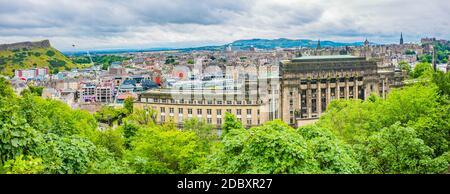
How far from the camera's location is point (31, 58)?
13.1 m

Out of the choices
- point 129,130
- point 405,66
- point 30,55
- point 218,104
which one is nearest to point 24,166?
point 30,55

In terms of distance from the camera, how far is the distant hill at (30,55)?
1034cm

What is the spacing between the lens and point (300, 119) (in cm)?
1688

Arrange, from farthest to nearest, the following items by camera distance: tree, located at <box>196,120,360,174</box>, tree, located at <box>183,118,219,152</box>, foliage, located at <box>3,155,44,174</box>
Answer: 1. tree, located at <box>183,118,219,152</box>
2. tree, located at <box>196,120,360,174</box>
3. foliage, located at <box>3,155,44,174</box>

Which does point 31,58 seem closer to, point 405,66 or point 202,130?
point 202,130

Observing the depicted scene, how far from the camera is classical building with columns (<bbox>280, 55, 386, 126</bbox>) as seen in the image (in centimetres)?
1788

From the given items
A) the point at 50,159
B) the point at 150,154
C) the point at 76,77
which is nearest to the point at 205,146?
the point at 150,154

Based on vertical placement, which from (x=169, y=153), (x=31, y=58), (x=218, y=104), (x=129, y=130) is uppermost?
(x=31, y=58)

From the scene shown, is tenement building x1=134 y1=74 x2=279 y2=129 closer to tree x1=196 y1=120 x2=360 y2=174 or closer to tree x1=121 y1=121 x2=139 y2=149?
tree x1=121 y1=121 x2=139 y2=149

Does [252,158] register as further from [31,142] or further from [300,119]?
[300,119]

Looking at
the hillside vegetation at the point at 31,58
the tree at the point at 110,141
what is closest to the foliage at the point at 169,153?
the tree at the point at 110,141

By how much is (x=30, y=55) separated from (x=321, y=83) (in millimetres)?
12062

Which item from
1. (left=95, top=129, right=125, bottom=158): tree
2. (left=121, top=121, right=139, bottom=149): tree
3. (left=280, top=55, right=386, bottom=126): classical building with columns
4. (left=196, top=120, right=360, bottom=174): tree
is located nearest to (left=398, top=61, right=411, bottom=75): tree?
(left=280, top=55, right=386, bottom=126): classical building with columns
